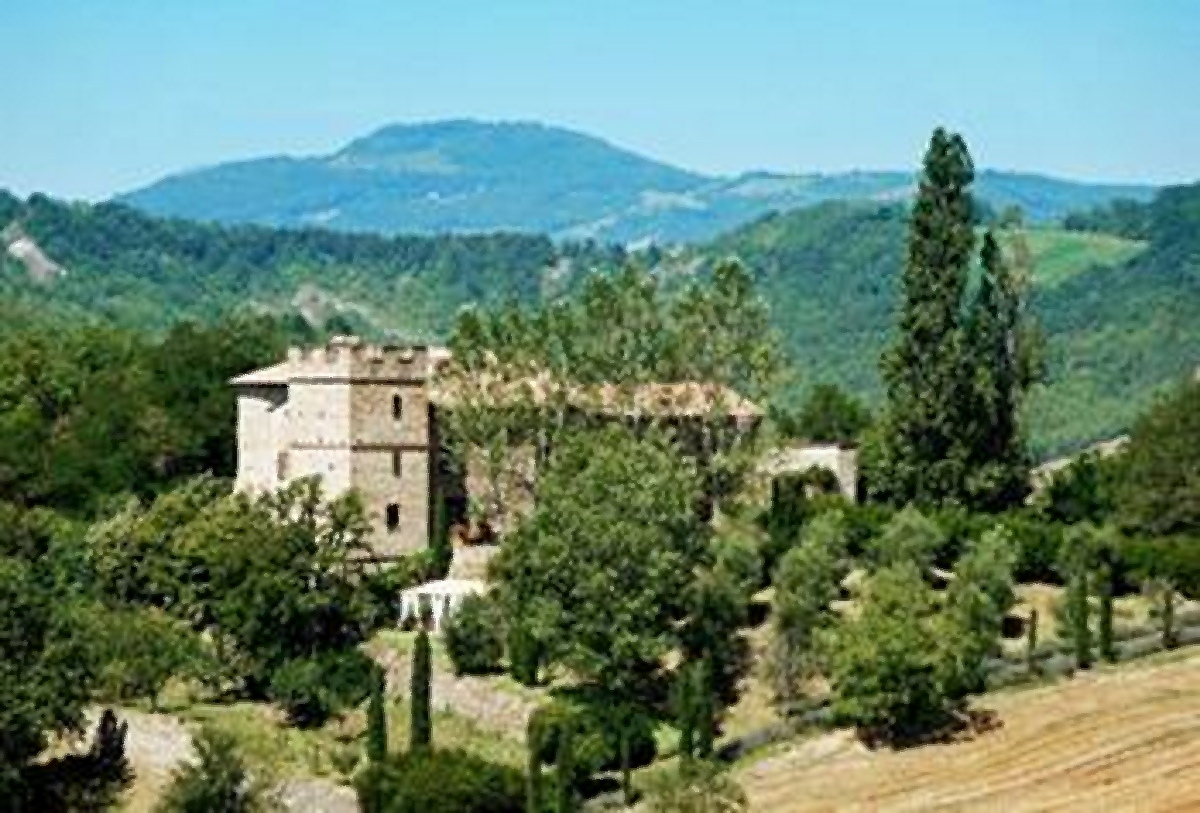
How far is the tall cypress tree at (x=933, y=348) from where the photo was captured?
76562 millimetres

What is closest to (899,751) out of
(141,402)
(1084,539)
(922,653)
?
(922,653)

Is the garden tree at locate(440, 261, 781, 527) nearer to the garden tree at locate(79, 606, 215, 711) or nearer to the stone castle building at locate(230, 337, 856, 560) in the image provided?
the stone castle building at locate(230, 337, 856, 560)

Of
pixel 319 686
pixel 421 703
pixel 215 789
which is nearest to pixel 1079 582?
pixel 421 703

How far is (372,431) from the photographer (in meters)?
77.4

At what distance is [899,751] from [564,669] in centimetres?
1169

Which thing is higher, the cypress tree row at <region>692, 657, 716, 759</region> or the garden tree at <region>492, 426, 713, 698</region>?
the garden tree at <region>492, 426, 713, 698</region>

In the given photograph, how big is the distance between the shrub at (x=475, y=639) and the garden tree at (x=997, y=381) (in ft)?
57.2

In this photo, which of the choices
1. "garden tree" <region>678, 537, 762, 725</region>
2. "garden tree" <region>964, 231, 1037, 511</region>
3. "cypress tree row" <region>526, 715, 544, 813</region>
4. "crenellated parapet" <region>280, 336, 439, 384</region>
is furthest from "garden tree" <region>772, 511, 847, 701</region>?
"crenellated parapet" <region>280, 336, 439, 384</region>

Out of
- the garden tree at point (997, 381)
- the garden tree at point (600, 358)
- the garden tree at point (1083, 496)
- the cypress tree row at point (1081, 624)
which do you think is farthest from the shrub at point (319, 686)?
the garden tree at point (1083, 496)

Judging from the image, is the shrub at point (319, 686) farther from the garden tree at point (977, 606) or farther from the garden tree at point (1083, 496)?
the garden tree at point (1083, 496)

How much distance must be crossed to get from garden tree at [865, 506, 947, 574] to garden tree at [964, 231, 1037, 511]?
5548mm

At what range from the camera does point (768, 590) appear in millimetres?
73625

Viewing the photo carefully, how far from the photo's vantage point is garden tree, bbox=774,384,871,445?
106 m

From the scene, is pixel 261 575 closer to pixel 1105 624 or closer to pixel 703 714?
Answer: pixel 703 714
